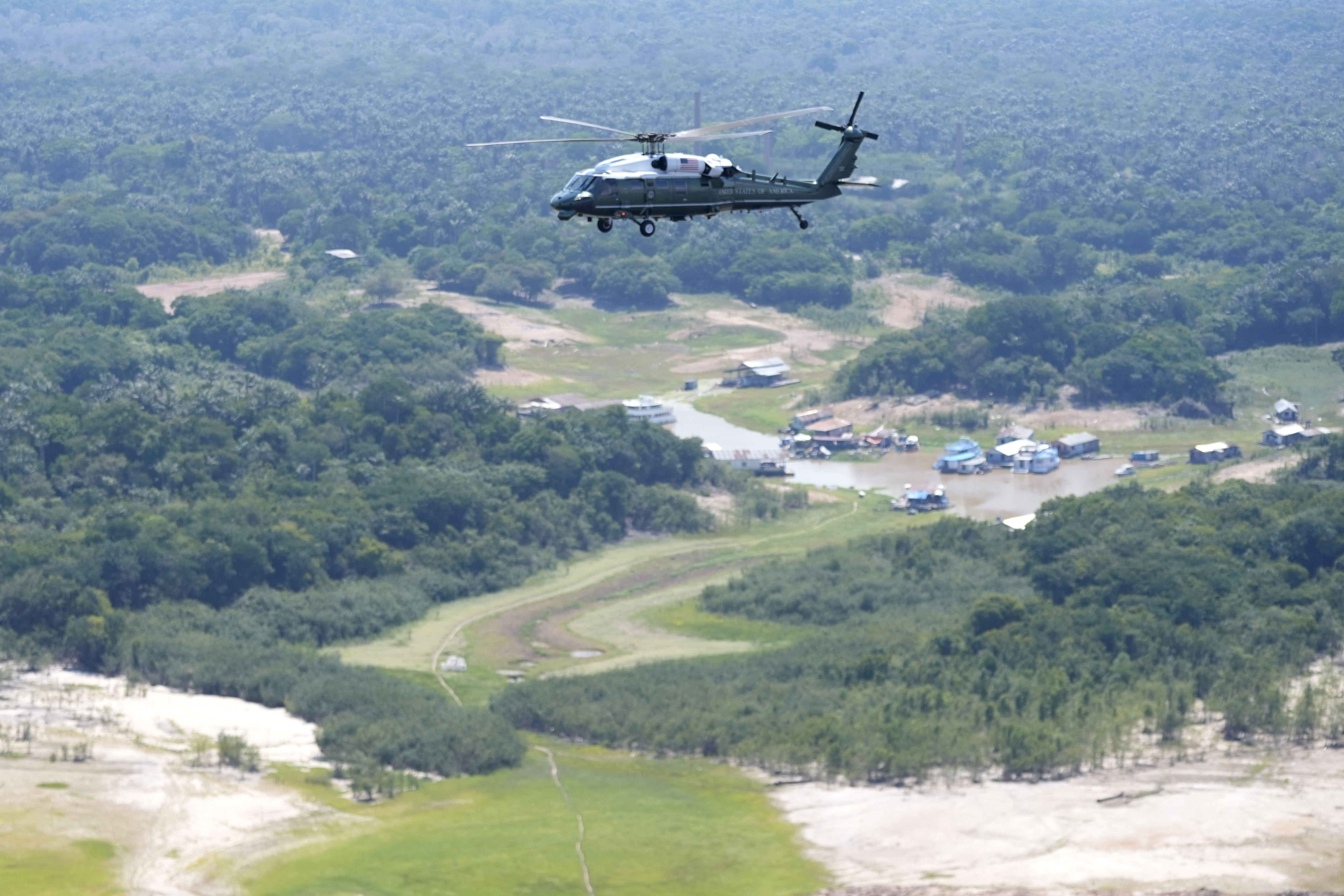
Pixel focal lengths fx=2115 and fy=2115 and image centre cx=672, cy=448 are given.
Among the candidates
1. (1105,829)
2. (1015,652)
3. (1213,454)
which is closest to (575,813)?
(1105,829)

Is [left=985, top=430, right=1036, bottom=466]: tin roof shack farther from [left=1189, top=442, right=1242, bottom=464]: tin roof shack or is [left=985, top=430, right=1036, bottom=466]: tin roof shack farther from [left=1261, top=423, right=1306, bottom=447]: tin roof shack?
[left=1261, top=423, right=1306, bottom=447]: tin roof shack

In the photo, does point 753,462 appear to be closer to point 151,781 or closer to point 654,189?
point 151,781

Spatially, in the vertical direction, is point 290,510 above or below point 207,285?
below

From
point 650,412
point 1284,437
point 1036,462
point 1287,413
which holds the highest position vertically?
point 650,412

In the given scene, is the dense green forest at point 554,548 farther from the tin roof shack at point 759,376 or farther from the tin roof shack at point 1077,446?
the tin roof shack at point 1077,446

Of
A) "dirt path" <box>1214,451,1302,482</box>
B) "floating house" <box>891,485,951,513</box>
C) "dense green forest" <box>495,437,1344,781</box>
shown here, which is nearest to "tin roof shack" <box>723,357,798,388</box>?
"floating house" <box>891,485,951,513</box>

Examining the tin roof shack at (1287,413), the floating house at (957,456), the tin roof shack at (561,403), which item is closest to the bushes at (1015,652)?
the floating house at (957,456)

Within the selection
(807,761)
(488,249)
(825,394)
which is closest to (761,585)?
(807,761)
